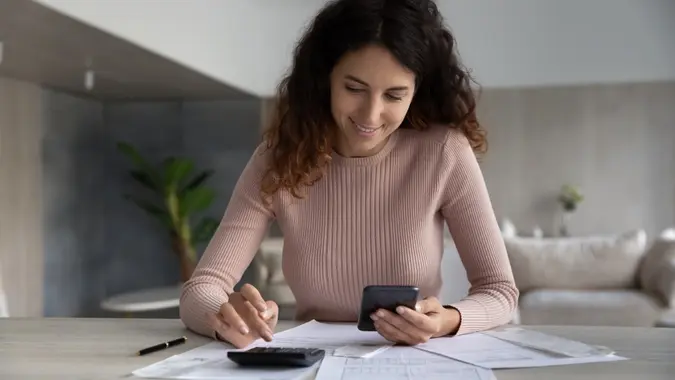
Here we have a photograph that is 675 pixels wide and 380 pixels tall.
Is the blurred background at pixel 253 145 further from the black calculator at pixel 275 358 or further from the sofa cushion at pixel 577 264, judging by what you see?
the black calculator at pixel 275 358

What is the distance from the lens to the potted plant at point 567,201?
188 inches

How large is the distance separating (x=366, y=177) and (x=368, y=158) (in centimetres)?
4

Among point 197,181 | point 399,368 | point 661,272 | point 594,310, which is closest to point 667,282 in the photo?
point 661,272

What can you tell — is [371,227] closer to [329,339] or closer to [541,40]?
[329,339]

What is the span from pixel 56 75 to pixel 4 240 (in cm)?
90

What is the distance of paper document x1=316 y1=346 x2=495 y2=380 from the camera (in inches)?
35.9

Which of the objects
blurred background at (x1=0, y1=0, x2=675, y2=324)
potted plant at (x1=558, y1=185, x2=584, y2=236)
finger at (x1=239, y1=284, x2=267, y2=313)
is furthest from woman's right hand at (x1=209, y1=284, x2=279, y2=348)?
potted plant at (x1=558, y1=185, x2=584, y2=236)

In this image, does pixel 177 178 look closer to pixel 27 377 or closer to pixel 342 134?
pixel 342 134

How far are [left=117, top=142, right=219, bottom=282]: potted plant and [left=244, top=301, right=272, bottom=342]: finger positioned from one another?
144 inches

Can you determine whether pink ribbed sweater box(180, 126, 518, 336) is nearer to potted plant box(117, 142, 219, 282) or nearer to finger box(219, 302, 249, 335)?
finger box(219, 302, 249, 335)

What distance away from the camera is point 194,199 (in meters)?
4.75

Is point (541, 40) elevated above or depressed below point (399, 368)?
above

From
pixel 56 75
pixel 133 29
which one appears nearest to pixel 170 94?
pixel 56 75

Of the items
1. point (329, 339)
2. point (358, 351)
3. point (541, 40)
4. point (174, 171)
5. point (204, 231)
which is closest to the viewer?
point (358, 351)
